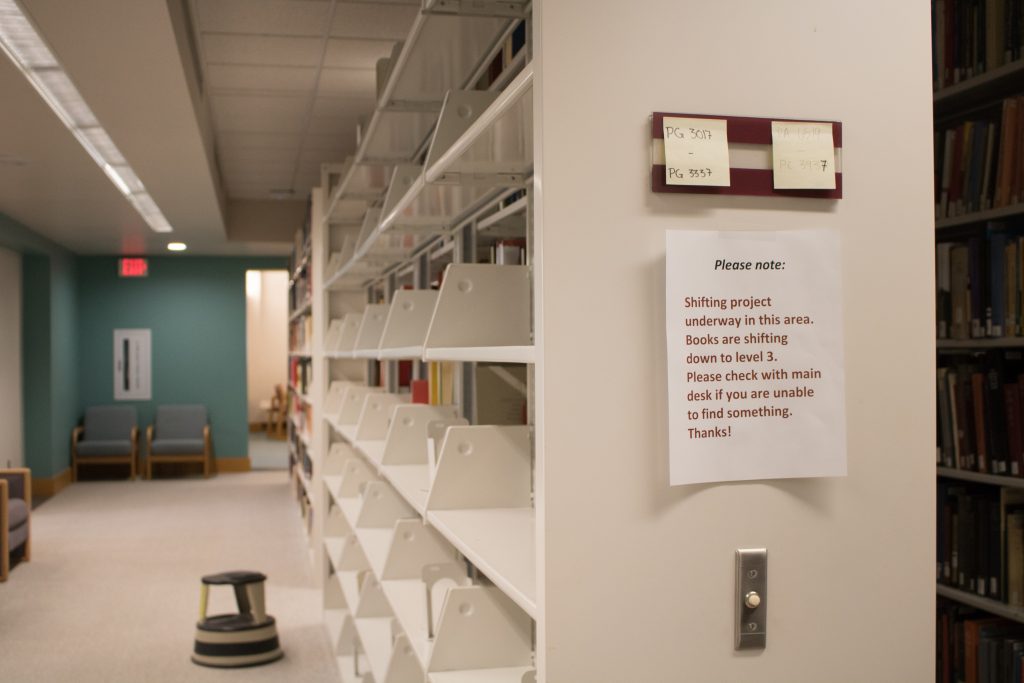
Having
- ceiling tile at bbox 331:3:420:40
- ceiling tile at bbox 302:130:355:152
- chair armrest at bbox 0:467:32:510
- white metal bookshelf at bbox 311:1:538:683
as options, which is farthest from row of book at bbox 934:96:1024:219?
chair armrest at bbox 0:467:32:510

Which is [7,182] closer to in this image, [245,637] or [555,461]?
[245,637]

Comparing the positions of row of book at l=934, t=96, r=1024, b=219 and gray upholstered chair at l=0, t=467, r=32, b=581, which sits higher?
row of book at l=934, t=96, r=1024, b=219

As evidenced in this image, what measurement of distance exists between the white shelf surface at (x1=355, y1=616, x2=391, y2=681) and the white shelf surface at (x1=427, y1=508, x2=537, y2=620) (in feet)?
3.72

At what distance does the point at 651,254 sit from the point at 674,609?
521 millimetres

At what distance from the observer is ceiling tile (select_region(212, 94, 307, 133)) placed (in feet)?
18.4

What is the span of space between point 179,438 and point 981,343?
980 centimetres

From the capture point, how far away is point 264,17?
4176mm

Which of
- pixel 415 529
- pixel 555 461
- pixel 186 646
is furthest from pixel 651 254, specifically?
pixel 186 646

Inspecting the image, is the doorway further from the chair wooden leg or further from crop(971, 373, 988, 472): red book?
crop(971, 373, 988, 472): red book

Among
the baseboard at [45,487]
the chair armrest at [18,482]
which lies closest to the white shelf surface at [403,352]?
the chair armrest at [18,482]

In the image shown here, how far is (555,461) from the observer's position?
1399 millimetres

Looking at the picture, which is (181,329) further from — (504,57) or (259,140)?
(504,57)

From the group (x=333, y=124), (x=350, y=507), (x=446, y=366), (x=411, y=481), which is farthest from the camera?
(x=333, y=124)

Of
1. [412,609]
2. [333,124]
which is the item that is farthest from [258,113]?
[412,609]
